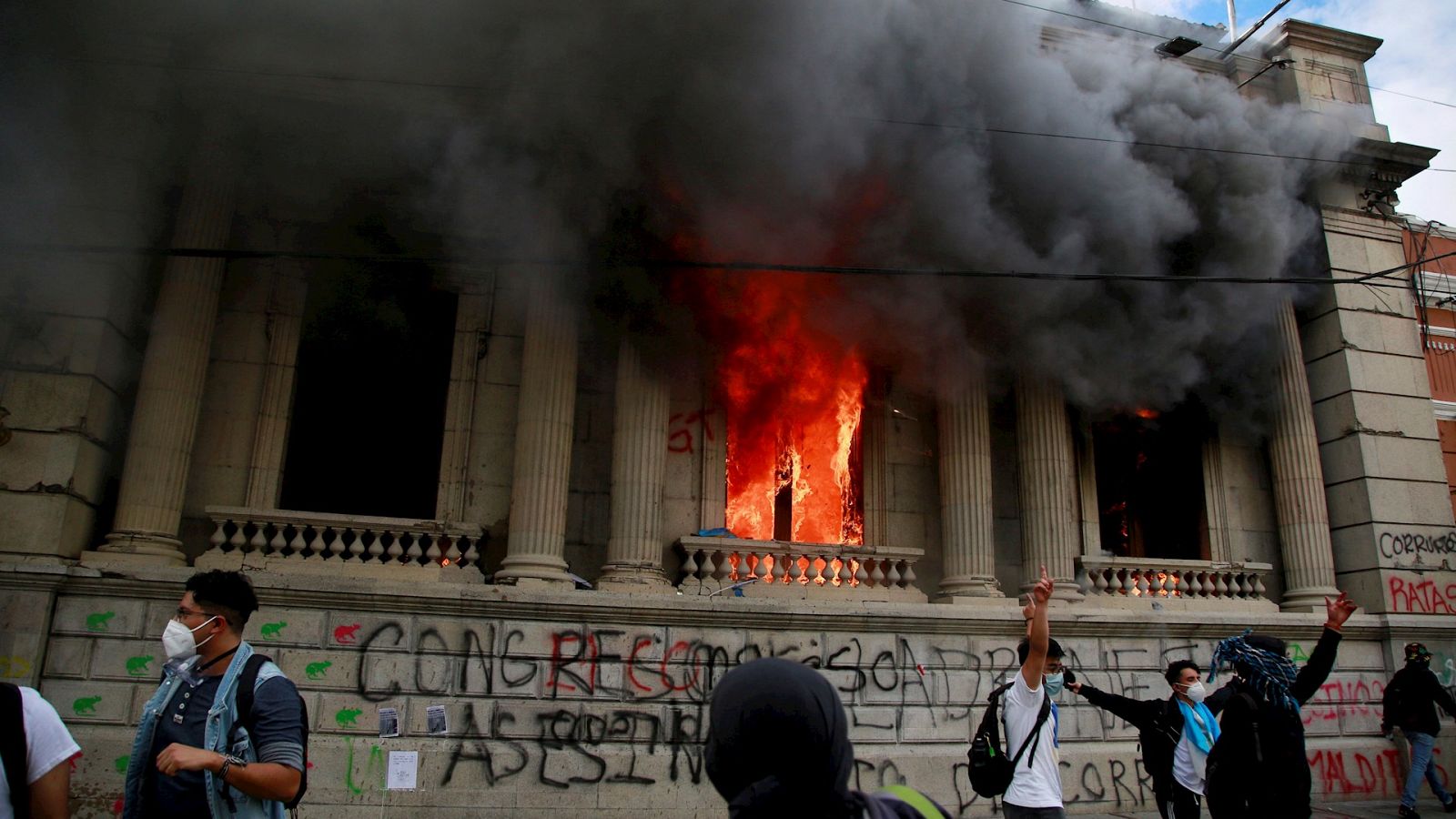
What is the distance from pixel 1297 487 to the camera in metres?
11.0

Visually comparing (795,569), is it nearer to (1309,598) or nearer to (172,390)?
(172,390)

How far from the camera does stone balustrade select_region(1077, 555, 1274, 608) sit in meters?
10.3

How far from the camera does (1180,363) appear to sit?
10617mm

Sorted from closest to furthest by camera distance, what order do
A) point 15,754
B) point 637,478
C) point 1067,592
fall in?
1. point 15,754
2. point 637,478
3. point 1067,592

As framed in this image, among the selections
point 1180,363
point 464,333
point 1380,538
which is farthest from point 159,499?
point 1380,538

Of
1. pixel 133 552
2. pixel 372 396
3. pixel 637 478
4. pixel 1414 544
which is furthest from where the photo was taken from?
pixel 1414 544

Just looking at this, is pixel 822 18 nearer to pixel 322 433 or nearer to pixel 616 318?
pixel 616 318

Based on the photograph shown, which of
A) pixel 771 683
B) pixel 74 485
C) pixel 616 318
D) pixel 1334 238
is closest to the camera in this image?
pixel 771 683

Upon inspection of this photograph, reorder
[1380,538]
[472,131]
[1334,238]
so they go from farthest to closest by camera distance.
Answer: [1334,238] < [1380,538] < [472,131]

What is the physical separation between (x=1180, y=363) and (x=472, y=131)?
8.44 metres

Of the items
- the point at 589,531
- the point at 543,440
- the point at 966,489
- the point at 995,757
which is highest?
the point at 543,440

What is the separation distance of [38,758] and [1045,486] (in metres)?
9.42

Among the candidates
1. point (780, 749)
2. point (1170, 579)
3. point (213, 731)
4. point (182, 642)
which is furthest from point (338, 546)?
point (1170, 579)

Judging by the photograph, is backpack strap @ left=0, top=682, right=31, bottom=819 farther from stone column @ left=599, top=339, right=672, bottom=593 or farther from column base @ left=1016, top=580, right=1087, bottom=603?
column base @ left=1016, top=580, right=1087, bottom=603
